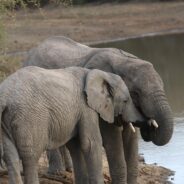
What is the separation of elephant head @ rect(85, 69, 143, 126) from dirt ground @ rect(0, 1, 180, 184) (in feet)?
51.0

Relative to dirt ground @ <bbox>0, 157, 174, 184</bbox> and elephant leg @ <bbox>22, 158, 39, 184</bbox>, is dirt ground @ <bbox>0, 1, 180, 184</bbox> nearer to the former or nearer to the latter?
dirt ground @ <bbox>0, 157, 174, 184</bbox>

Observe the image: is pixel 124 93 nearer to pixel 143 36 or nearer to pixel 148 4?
pixel 143 36

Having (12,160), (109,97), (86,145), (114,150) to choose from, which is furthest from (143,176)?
(12,160)

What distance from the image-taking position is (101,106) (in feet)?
24.4

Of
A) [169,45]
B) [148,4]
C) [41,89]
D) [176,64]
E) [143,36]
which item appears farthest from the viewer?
[148,4]

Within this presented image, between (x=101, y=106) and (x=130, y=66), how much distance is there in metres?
0.69

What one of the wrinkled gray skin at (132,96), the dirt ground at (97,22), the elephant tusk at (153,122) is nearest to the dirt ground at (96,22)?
the dirt ground at (97,22)

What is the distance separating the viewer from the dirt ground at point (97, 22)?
25.2 metres

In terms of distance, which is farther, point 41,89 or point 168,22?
point 168,22

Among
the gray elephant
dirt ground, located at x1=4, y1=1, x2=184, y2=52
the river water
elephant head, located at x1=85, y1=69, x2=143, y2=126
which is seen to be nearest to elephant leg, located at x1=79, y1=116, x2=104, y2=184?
the gray elephant

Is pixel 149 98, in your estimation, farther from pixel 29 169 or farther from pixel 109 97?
pixel 29 169

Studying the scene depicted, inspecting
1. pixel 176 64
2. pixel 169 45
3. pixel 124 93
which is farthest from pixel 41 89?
pixel 169 45

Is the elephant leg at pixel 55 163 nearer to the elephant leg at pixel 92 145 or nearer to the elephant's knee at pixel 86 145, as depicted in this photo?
the elephant leg at pixel 92 145

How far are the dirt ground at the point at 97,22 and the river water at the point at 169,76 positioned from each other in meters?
0.95
